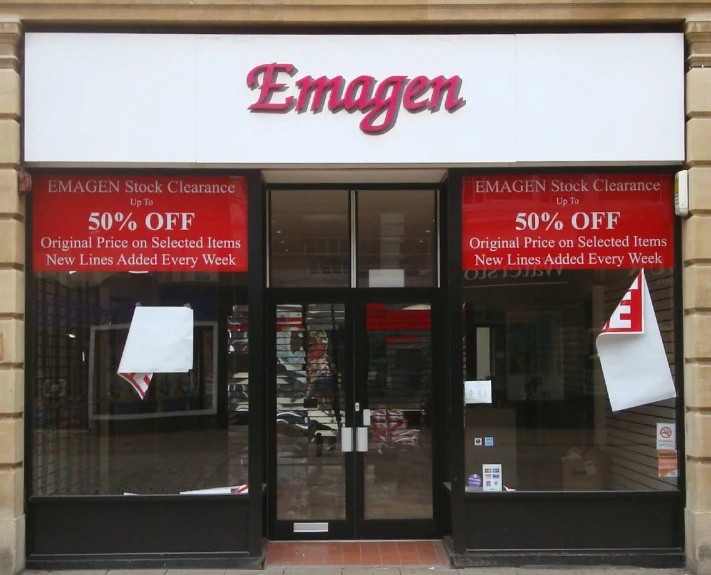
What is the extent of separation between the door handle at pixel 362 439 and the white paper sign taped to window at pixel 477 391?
1085 millimetres

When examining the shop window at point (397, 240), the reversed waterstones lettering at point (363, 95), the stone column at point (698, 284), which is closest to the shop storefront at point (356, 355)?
the reversed waterstones lettering at point (363, 95)

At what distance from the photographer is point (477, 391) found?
6.89 m

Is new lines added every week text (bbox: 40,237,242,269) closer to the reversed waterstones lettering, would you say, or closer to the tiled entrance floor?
the reversed waterstones lettering

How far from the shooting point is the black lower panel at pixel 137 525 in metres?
6.54

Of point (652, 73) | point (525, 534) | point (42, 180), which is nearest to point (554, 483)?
point (525, 534)

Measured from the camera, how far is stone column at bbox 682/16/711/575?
21.0 ft

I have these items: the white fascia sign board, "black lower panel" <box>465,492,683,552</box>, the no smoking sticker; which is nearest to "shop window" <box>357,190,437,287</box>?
the white fascia sign board

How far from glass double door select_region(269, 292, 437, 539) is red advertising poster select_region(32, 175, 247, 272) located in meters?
1.00

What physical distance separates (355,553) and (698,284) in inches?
154

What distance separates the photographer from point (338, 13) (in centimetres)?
656

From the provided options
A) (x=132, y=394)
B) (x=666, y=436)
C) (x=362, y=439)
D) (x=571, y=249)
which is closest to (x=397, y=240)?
(x=571, y=249)

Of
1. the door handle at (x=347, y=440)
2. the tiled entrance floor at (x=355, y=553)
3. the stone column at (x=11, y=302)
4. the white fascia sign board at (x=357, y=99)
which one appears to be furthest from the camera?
the door handle at (x=347, y=440)

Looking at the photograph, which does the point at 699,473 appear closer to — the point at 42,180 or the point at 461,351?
the point at 461,351

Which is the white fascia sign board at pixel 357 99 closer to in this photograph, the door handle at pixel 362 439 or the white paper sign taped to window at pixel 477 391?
the white paper sign taped to window at pixel 477 391
